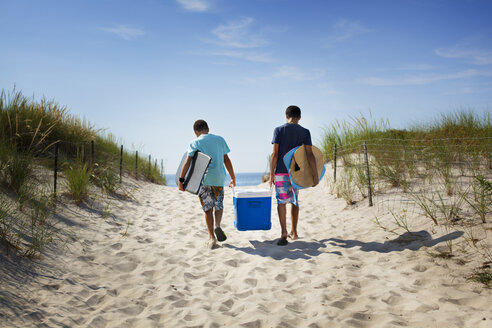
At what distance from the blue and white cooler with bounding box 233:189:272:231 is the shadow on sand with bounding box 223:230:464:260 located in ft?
1.08

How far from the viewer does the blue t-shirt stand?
489 centimetres

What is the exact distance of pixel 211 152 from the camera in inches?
194

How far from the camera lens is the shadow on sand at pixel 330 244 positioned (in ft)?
15.1

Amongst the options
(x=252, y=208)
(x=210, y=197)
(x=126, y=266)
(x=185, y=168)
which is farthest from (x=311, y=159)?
(x=126, y=266)

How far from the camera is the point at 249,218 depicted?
16.9ft

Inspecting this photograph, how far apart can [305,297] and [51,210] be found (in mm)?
4131

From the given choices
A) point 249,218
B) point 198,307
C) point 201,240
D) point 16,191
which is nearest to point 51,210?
point 16,191

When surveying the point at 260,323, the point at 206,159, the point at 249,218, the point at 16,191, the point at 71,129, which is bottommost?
the point at 260,323

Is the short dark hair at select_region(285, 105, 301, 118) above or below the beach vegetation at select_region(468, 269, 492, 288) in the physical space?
above

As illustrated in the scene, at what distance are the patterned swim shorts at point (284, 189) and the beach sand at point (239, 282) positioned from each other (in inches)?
26.6

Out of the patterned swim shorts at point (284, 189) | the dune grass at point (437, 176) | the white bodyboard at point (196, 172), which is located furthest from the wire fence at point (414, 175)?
the white bodyboard at point (196, 172)

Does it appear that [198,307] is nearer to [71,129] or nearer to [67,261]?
[67,261]

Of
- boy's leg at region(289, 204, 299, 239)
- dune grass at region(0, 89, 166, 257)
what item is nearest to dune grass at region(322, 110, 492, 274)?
boy's leg at region(289, 204, 299, 239)

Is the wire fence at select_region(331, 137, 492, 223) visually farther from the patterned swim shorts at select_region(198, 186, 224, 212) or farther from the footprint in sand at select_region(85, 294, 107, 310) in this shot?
the footprint in sand at select_region(85, 294, 107, 310)
